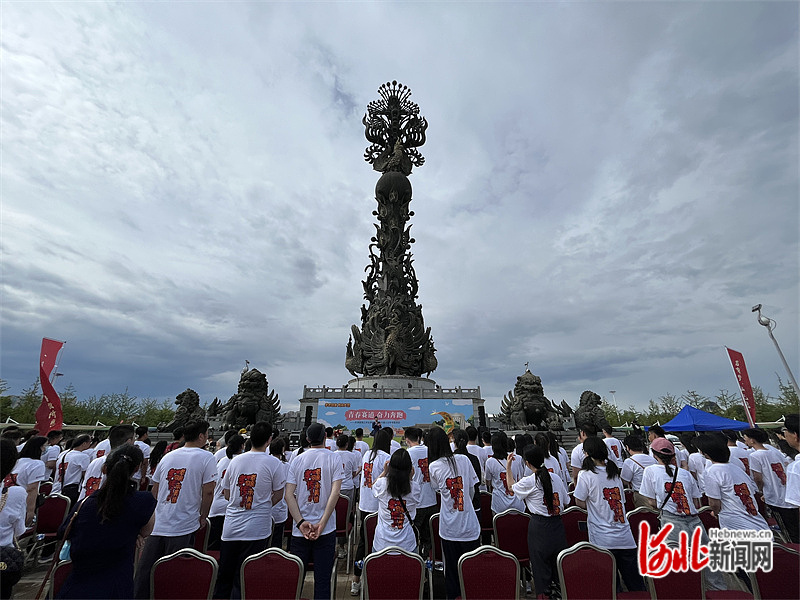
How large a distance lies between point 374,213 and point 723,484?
31381mm

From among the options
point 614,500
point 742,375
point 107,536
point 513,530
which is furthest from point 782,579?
point 742,375

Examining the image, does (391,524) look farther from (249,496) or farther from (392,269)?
(392,269)

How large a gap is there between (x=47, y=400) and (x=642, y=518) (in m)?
16.3

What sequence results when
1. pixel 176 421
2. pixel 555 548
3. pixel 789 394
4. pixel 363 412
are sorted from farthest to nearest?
pixel 789 394 → pixel 363 412 → pixel 176 421 → pixel 555 548

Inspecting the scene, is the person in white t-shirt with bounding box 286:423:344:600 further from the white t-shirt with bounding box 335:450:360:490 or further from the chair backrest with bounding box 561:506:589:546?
the chair backrest with bounding box 561:506:589:546

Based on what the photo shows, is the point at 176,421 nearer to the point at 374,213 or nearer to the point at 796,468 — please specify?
the point at 796,468

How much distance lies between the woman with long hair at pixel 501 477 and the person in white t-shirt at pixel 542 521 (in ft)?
3.36

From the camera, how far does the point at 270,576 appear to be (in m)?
2.56

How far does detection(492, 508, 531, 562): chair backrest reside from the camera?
4012mm

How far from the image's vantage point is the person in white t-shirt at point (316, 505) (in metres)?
3.36

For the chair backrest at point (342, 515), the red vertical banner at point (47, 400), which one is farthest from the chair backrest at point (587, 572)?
the red vertical banner at point (47, 400)

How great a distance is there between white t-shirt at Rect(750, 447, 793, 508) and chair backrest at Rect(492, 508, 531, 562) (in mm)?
3397

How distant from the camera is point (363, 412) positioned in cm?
2106

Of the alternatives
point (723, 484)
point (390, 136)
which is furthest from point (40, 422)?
point (390, 136)
